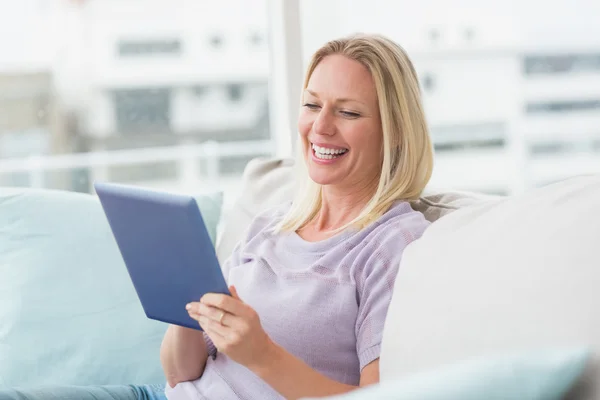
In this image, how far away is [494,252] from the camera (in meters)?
1.06

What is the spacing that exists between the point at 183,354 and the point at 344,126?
53cm

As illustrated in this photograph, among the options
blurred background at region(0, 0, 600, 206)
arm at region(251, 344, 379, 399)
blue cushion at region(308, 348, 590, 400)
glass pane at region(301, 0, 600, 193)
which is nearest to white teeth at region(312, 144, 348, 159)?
arm at region(251, 344, 379, 399)

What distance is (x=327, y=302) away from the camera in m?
1.42

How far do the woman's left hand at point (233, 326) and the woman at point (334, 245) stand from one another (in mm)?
21

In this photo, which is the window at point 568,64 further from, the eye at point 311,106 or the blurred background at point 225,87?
the eye at point 311,106

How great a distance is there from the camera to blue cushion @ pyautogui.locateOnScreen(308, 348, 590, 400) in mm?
736

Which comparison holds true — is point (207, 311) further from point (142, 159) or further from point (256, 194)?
point (142, 159)

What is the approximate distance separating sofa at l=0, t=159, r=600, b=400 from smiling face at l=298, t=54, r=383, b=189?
14 centimetres

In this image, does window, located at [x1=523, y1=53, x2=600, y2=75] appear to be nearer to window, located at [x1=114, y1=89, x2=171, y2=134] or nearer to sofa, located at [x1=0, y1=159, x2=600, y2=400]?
window, located at [x1=114, y1=89, x2=171, y2=134]

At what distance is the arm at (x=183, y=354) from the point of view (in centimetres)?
152

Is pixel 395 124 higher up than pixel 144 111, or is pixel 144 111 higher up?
pixel 395 124

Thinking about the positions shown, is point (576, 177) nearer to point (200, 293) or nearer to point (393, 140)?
point (393, 140)

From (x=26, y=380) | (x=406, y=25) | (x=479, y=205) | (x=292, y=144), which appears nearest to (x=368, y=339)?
(x=479, y=205)

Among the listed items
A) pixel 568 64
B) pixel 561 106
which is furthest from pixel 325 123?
pixel 561 106
